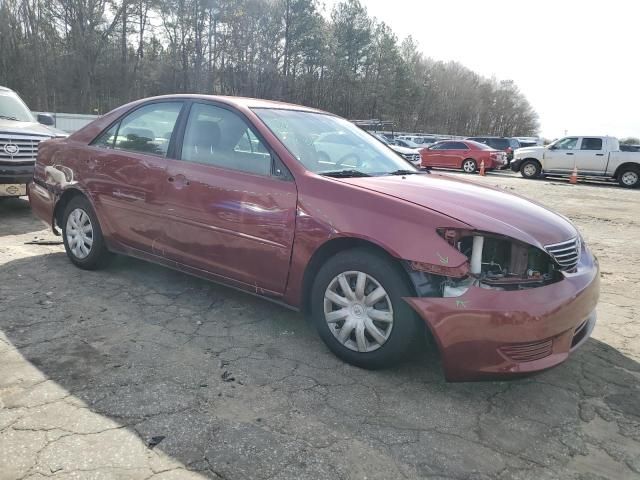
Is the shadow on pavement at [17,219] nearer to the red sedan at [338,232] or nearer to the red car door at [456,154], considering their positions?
the red sedan at [338,232]

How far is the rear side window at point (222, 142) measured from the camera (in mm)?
3351

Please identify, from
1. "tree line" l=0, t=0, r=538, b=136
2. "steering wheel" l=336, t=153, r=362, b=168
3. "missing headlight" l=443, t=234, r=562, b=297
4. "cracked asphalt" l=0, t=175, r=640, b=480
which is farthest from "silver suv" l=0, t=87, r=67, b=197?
"tree line" l=0, t=0, r=538, b=136

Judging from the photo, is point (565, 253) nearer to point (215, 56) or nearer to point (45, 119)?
point (45, 119)

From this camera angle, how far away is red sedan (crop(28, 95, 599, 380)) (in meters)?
2.53

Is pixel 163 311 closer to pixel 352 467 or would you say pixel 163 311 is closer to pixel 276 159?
pixel 276 159

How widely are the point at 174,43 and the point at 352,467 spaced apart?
44487 mm

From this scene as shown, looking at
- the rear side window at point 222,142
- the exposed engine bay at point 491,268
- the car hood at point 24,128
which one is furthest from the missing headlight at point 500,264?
the car hood at point 24,128

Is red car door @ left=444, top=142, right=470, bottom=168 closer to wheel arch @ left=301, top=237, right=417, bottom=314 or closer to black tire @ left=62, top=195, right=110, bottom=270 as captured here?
black tire @ left=62, top=195, right=110, bottom=270

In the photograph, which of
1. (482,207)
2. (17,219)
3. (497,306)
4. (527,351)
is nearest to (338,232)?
(482,207)

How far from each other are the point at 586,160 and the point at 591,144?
0.64m

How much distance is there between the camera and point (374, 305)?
280 centimetres

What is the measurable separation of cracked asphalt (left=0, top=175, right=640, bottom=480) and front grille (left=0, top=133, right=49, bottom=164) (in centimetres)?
331

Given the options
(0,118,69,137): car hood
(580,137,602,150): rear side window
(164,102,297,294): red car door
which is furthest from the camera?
(580,137,602,150): rear side window

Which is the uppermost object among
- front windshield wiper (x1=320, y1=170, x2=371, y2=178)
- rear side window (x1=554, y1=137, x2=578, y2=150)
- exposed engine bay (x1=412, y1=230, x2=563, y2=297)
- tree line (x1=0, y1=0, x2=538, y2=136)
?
tree line (x1=0, y1=0, x2=538, y2=136)
